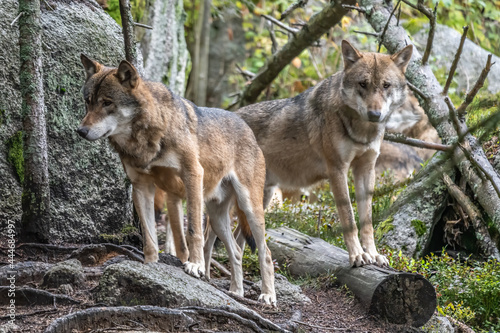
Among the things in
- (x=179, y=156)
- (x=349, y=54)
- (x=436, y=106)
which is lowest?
(x=179, y=156)

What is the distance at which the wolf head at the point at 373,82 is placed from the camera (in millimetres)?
5738

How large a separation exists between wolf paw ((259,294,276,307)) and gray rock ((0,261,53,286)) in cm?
203

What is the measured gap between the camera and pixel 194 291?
13.9 ft

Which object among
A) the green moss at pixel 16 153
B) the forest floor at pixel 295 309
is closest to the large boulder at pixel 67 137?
the green moss at pixel 16 153

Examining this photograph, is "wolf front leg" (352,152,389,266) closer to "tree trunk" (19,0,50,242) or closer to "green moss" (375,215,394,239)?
"green moss" (375,215,394,239)

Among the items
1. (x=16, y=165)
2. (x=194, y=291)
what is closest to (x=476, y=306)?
(x=194, y=291)

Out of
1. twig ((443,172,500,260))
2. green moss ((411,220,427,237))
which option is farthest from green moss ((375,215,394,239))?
twig ((443,172,500,260))

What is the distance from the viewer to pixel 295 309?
5266mm

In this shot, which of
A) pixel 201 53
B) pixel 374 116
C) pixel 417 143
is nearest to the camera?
pixel 417 143

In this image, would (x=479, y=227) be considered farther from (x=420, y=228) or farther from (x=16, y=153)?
(x=16, y=153)

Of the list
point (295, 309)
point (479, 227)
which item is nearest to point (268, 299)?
point (295, 309)

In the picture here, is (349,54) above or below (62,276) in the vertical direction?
above

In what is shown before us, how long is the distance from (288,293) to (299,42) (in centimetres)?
538

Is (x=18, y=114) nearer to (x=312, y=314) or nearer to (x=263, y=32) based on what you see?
(x=312, y=314)
